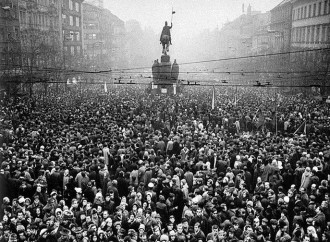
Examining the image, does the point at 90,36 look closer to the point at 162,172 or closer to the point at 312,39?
the point at 312,39

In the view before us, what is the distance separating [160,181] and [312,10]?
166 feet

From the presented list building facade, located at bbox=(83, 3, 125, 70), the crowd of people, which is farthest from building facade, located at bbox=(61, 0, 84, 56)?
the crowd of people

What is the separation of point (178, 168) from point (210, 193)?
2480mm

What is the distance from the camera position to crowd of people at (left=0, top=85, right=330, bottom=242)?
9.66 m

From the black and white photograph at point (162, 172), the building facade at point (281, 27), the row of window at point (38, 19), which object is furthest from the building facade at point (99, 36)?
the black and white photograph at point (162, 172)

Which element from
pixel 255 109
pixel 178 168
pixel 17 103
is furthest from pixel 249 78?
pixel 178 168

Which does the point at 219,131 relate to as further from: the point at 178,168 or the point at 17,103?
the point at 17,103

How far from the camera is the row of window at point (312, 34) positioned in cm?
4906

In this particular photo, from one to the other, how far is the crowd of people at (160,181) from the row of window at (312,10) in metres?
31.0

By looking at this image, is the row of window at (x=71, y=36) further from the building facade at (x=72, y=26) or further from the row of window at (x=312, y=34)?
the row of window at (x=312, y=34)

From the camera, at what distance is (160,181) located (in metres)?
12.7

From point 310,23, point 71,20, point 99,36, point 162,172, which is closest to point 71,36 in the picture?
point 71,20

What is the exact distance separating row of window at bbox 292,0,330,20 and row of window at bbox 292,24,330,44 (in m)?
1.73

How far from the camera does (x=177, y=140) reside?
1858 centimetres
